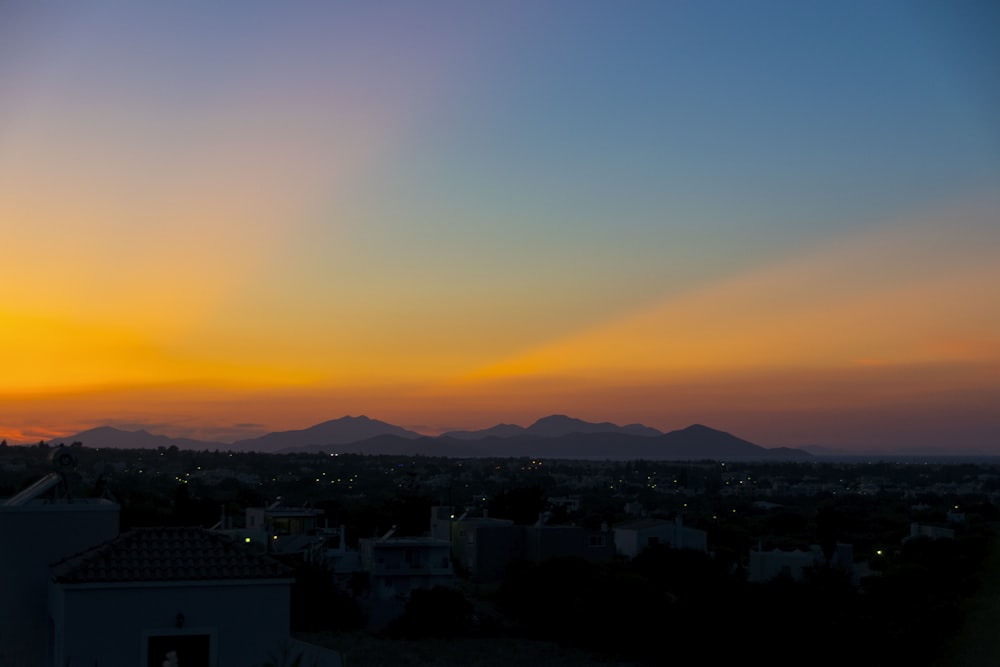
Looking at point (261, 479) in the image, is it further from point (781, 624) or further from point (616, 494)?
point (781, 624)

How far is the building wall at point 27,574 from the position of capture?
1404cm

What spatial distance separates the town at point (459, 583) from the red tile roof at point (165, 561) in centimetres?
2

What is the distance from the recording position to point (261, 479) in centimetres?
12231

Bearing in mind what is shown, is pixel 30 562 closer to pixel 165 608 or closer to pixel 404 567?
pixel 165 608

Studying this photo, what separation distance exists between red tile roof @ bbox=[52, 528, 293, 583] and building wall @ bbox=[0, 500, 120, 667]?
0.36 meters

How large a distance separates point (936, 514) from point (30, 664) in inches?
2829

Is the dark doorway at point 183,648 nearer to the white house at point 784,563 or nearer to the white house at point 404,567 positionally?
the white house at point 404,567

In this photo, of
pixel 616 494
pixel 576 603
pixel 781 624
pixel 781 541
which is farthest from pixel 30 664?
pixel 616 494

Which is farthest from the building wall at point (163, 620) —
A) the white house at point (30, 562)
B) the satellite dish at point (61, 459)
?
the satellite dish at point (61, 459)

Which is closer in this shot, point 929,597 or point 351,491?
point 929,597

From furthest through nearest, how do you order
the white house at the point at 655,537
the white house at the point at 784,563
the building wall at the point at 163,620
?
the white house at the point at 655,537 < the white house at the point at 784,563 < the building wall at the point at 163,620

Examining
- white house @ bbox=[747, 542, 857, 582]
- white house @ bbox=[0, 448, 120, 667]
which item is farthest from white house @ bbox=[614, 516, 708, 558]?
white house @ bbox=[0, 448, 120, 667]

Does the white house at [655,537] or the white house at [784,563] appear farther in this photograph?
the white house at [655,537]

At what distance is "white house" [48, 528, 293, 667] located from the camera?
42.8ft
